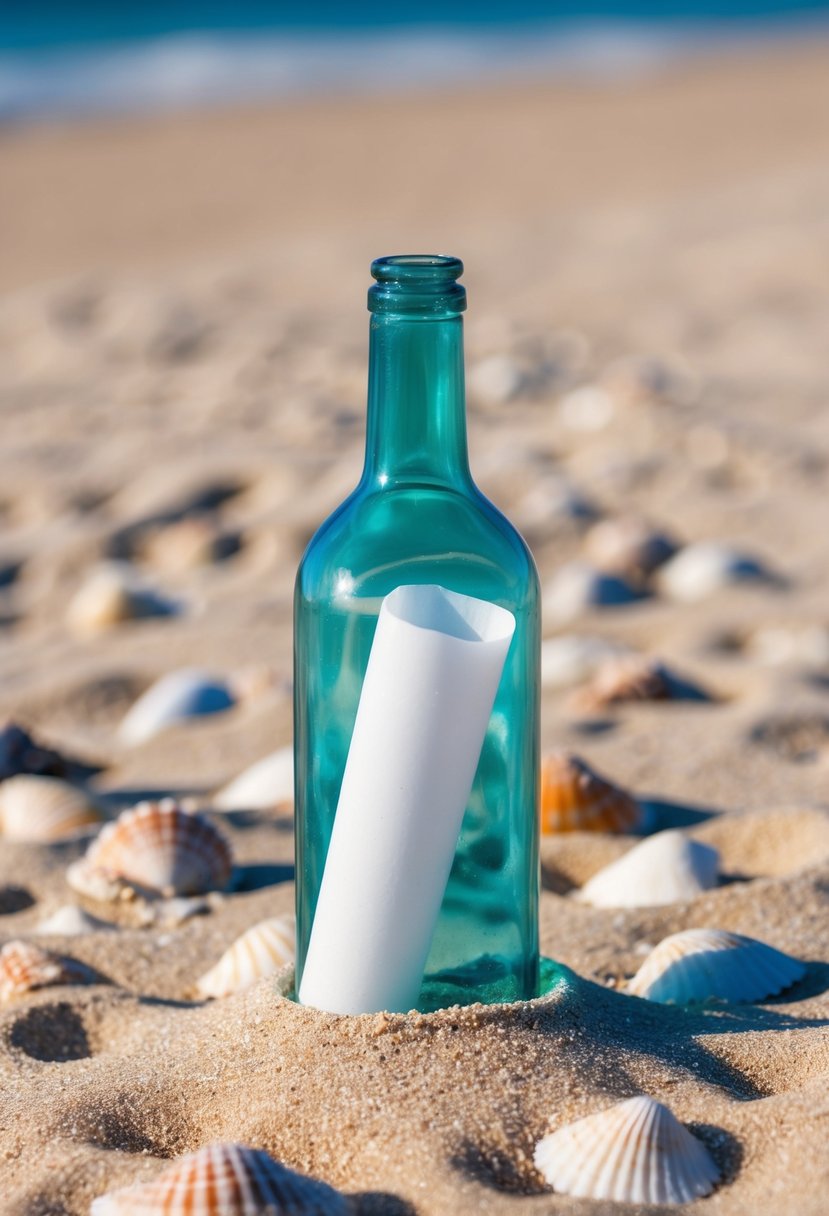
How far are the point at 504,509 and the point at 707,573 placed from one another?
2.31 ft

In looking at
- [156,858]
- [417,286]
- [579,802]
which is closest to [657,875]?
[579,802]

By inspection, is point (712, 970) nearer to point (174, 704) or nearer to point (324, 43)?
point (174, 704)

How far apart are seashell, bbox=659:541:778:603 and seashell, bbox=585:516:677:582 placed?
0.06 metres

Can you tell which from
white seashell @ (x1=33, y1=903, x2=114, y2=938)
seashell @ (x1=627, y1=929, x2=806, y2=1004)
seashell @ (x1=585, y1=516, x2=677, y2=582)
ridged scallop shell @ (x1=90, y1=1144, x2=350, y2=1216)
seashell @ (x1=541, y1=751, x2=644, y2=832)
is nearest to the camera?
ridged scallop shell @ (x1=90, y1=1144, x2=350, y2=1216)

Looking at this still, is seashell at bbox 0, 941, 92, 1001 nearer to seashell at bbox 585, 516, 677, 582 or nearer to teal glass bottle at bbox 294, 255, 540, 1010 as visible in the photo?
teal glass bottle at bbox 294, 255, 540, 1010

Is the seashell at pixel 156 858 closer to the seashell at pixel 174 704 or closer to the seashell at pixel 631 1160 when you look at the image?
the seashell at pixel 174 704

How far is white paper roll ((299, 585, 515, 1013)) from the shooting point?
4.40 feet

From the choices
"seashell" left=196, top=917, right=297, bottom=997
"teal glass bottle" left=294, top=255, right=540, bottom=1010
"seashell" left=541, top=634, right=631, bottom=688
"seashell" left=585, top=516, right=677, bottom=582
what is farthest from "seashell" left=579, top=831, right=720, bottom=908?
"seashell" left=585, top=516, right=677, bottom=582

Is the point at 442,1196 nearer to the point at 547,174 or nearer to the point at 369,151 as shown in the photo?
the point at 547,174

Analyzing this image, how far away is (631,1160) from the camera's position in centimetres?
122

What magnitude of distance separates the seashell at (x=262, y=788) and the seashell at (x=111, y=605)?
101 centimetres

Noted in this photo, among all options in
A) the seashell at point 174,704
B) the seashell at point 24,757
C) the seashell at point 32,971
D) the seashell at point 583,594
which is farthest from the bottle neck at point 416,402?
the seashell at point 583,594

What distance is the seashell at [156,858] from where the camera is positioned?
6.97 feet

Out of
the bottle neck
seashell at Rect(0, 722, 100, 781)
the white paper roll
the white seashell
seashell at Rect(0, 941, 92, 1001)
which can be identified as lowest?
seashell at Rect(0, 722, 100, 781)
